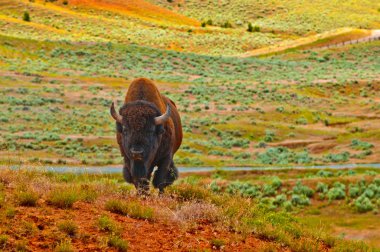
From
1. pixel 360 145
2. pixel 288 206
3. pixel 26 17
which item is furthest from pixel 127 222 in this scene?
pixel 26 17

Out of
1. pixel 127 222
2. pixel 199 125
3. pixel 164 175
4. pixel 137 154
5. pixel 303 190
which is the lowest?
pixel 199 125

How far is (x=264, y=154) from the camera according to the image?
39.2m

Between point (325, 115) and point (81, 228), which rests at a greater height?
point (81, 228)

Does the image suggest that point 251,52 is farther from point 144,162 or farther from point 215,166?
point 144,162

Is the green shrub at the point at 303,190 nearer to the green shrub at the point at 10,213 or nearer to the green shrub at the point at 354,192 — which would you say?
the green shrub at the point at 354,192

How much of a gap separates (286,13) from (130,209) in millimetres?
127729

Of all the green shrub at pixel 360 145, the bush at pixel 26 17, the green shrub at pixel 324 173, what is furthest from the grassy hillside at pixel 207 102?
the bush at pixel 26 17

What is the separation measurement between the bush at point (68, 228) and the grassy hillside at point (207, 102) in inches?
368

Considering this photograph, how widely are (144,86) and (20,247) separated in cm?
748

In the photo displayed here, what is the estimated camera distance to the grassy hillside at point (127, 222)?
859 centimetres

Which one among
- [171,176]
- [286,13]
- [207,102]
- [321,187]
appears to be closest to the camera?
[171,176]

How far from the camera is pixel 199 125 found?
4697 centimetres

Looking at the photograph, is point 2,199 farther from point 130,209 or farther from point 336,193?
point 336,193

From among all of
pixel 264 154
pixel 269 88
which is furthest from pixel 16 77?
pixel 264 154
